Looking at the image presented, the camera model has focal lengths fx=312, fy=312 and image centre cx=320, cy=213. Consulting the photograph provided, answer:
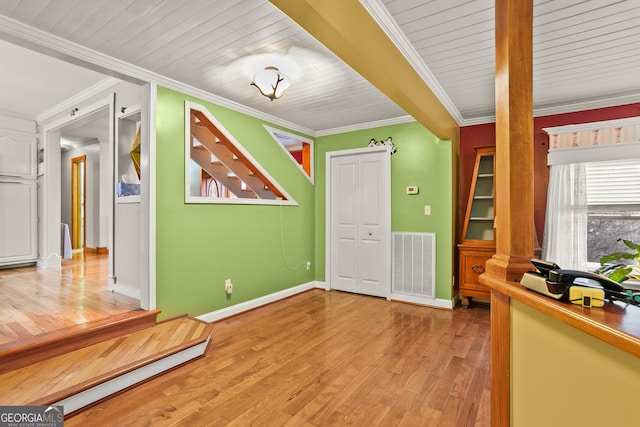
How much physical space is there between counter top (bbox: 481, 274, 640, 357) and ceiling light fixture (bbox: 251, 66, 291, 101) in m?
2.36

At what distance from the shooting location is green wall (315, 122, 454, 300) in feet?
13.0

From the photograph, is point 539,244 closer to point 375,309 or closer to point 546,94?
point 546,94

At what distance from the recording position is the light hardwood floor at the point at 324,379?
6.19ft

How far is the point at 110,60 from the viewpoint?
252cm

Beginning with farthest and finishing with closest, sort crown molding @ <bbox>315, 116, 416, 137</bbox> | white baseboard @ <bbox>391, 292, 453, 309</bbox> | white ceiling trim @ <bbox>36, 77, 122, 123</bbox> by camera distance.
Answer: crown molding @ <bbox>315, 116, 416, 137</bbox> < white baseboard @ <bbox>391, 292, 453, 309</bbox> < white ceiling trim @ <bbox>36, 77, 122, 123</bbox>

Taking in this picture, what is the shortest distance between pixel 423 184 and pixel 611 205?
6.44ft

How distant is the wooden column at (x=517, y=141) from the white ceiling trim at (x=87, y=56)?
2778 millimetres

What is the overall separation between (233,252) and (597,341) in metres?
3.29

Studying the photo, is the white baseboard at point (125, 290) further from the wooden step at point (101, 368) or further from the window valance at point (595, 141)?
the window valance at point (595, 141)

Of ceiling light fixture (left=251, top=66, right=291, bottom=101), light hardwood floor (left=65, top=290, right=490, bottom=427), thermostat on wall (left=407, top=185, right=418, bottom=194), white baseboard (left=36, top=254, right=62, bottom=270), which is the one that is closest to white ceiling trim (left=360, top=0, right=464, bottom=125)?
ceiling light fixture (left=251, top=66, right=291, bottom=101)

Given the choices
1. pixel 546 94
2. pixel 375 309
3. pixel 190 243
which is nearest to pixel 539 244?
pixel 546 94

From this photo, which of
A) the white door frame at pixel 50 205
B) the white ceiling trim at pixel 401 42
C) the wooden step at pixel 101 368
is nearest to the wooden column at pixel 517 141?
the white ceiling trim at pixel 401 42

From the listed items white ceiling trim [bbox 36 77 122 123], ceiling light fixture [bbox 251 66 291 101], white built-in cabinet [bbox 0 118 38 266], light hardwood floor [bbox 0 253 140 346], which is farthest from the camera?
white built-in cabinet [bbox 0 118 38 266]

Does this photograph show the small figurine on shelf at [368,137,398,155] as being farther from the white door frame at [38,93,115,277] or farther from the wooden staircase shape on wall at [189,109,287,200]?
the white door frame at [38,93,115,277]
